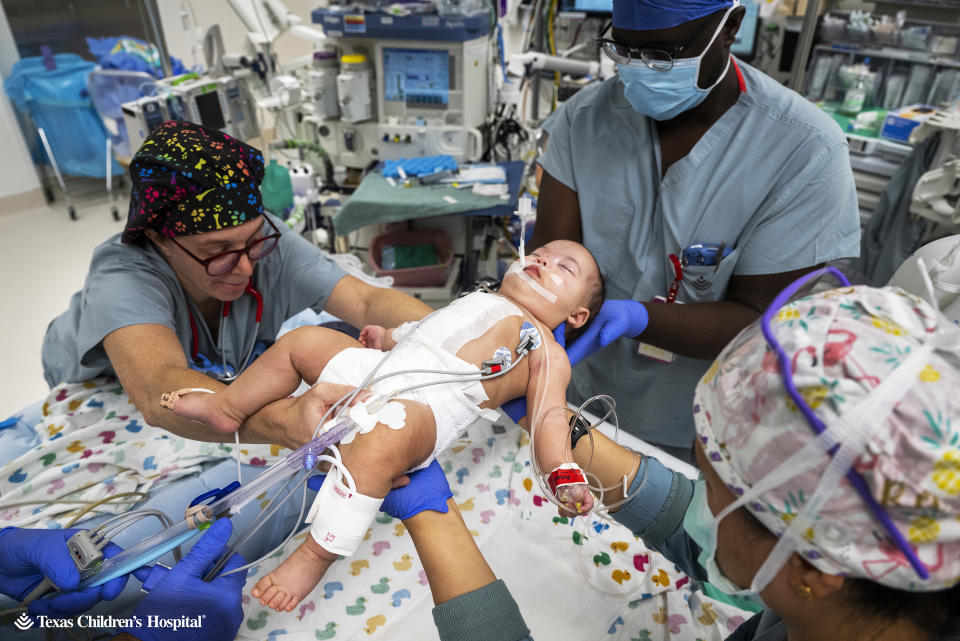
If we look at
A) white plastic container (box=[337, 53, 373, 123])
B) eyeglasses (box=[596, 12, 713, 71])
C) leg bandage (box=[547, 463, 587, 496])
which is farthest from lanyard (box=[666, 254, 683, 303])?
white plastic container (box=[337, 53, 373, 123])

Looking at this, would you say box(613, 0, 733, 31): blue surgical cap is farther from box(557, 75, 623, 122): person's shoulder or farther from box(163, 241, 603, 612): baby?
box(163, 241, 603, 612): baby

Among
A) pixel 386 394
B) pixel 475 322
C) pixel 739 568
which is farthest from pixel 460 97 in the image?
pixel 739 568

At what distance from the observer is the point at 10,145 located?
16.2ft

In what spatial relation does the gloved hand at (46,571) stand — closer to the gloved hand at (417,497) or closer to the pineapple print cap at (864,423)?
the gloved hand at (417,497)

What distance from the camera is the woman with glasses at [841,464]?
564 millimetres

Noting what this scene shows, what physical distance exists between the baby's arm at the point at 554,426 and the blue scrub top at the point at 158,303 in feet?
2.39

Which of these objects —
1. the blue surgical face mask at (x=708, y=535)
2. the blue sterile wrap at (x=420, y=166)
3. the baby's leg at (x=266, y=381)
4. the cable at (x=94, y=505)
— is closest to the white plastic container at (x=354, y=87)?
the blue sterile wrap at (x=420, y=166)

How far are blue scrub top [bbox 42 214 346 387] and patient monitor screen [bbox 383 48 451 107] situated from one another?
5.52 ft

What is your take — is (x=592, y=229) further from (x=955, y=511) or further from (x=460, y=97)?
(x=460, y=97)

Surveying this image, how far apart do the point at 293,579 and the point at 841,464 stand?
33.2 inches

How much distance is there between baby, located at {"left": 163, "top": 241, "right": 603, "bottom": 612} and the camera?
102 cm

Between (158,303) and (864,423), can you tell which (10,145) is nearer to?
(158,303)

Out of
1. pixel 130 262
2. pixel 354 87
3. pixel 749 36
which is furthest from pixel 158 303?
pixel 749 36

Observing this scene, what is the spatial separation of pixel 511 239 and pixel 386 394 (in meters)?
2.38
